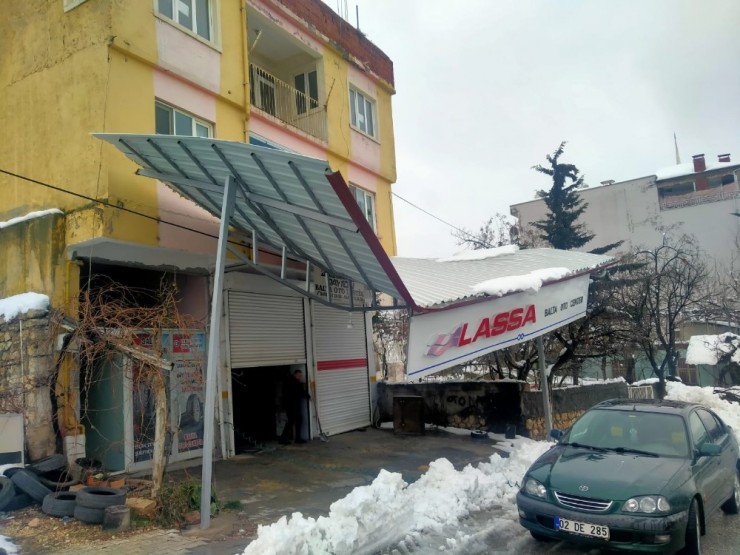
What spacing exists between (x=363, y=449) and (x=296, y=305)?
3907 millimetres

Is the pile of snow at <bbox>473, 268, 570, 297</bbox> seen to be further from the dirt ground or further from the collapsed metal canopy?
the dirt ground

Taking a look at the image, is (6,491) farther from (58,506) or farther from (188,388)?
(188,388)

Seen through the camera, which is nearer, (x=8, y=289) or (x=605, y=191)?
(x=8, y=289)

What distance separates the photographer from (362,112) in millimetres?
16906

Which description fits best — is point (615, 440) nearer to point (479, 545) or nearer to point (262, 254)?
point (479, 545)

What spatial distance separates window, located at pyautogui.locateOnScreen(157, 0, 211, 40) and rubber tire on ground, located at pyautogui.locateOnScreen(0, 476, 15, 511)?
826 centimetres

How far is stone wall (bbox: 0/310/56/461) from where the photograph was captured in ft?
28.1

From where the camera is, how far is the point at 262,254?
12.3 metres

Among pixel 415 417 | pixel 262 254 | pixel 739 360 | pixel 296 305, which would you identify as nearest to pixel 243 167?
pixel 262 254

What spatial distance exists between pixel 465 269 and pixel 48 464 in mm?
9171

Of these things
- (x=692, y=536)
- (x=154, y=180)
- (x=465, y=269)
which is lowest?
(x=692, y=536)

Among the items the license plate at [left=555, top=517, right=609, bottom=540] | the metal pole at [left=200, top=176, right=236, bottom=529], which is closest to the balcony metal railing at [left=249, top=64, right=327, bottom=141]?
the metal pole at [left=200, top=176, right=236, bottom=529]

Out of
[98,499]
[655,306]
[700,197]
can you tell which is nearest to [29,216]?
[98,499]

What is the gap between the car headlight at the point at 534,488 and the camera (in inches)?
239
